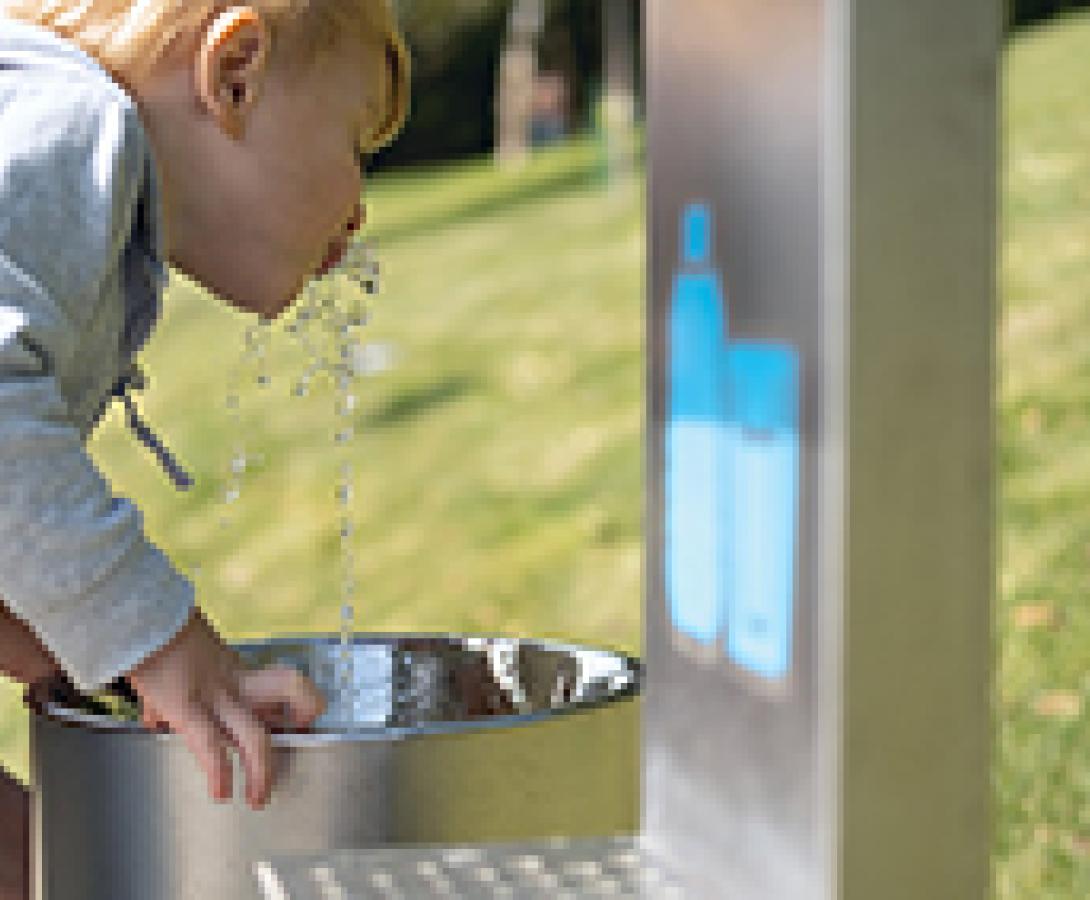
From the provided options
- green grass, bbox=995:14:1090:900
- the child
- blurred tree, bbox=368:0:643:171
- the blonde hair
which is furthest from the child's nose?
blurred tree, bbox=368:0:643:171

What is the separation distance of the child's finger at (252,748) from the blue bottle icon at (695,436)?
0.34 metres

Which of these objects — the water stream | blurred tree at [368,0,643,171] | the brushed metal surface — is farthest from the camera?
blurred tree at [368,0,643,171]

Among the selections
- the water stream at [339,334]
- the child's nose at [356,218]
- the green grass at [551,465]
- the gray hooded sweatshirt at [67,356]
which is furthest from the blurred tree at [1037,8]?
the gray hooded sweatshirt at [67,356]

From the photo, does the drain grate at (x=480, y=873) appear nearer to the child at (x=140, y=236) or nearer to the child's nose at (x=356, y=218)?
the child at (x=140, y=236)

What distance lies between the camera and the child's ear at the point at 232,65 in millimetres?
1632

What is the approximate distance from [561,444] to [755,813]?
4035mm

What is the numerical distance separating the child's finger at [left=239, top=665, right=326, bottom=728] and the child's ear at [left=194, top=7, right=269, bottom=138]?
48 centimetres

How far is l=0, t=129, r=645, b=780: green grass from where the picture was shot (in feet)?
14.6

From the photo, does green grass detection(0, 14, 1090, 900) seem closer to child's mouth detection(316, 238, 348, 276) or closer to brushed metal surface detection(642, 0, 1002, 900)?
child's mouth detection(316, 238, 348, 276)

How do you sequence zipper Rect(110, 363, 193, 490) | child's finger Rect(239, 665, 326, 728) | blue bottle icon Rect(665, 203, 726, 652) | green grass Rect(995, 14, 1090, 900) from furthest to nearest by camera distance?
green grass Rect(995, 14, 1090, 900) < zipper Rect(110, 363, 193, 490) < child's finger Rect(239, 665, 326, 728) < blue bottle icon Rect(665, 203, 726, 652)

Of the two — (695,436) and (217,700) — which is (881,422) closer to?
(695,436)

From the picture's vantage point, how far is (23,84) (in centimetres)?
159

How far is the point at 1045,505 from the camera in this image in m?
4.05

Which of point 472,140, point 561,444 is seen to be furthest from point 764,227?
point 472,140
